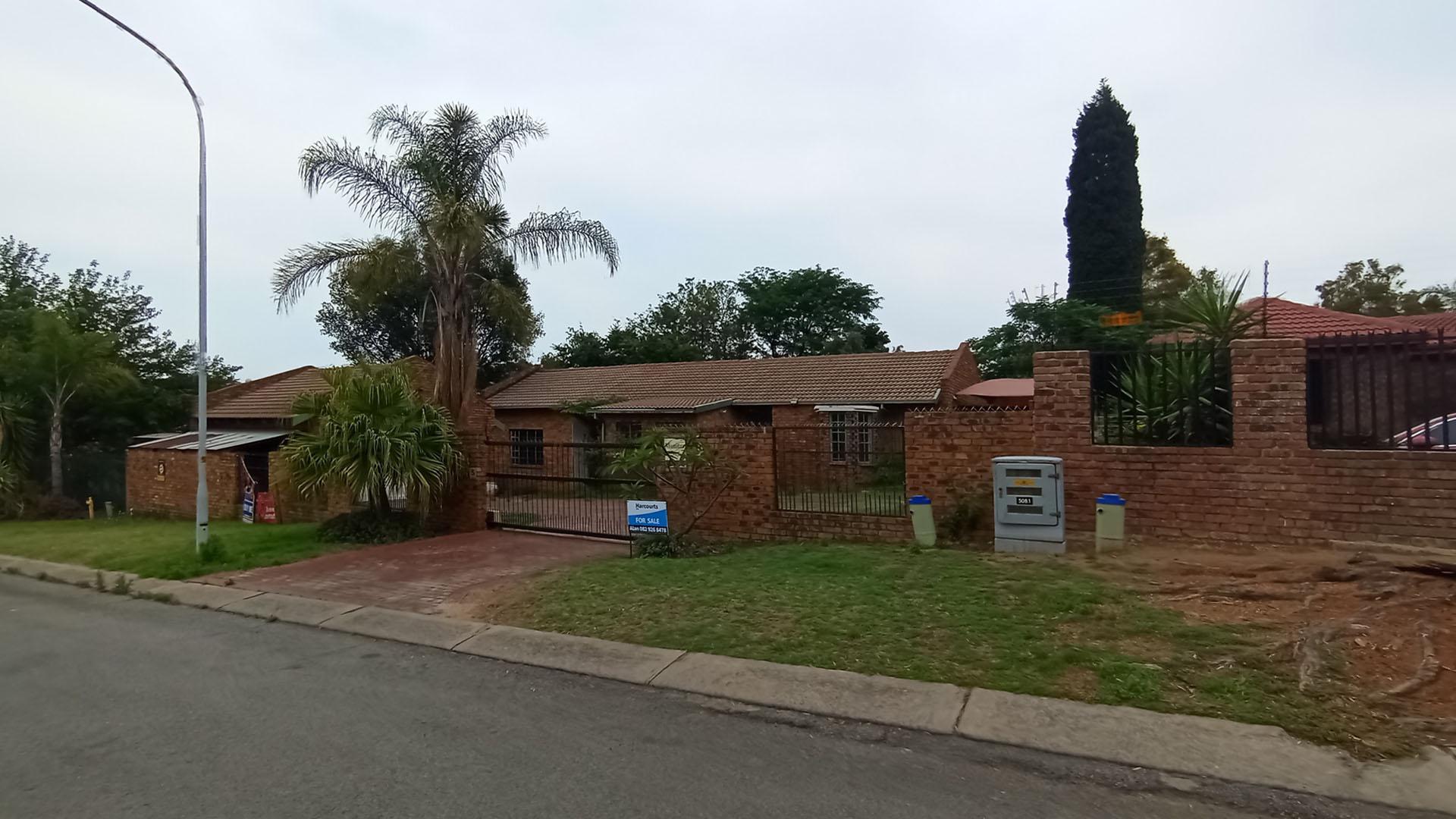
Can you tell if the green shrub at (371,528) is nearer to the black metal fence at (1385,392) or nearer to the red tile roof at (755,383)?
the red tile roof at (755,383)

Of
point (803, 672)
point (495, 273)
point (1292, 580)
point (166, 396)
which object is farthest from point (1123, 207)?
point (166, 396)

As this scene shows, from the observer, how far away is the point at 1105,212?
3194 centimetres

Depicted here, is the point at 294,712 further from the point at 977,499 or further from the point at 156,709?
the point at 977,499

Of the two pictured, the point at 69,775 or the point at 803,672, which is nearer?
the point at 69,775

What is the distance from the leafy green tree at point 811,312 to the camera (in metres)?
41.5

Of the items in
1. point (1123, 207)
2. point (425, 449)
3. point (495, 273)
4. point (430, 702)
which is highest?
point (1123, 207)

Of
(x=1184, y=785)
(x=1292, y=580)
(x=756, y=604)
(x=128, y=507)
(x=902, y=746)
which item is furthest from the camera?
(x=128, y=507)

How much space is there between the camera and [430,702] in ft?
19.2

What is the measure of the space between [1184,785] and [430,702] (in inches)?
180

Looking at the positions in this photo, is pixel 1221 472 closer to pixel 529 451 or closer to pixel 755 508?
pixel 755 508

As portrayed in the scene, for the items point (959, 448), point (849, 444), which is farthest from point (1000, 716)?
point (849, 444)

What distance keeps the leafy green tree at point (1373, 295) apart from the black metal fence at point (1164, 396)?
38392 mm

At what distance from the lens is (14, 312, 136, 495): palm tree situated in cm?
2077

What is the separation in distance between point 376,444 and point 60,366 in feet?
45.6
